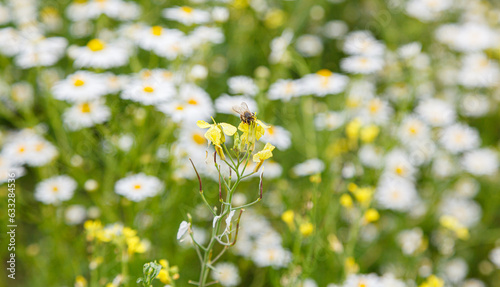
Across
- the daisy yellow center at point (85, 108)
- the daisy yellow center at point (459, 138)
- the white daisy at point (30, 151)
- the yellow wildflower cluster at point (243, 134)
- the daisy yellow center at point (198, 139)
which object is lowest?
the daisy yellow center at point (459, 138)

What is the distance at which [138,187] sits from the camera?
1288 millimetres

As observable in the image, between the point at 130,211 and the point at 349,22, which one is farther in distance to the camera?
the point at 349,22

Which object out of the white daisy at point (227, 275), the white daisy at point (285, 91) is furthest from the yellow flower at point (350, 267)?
the white daisy at point (285, 91)

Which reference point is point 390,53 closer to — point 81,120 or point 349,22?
point 349,22

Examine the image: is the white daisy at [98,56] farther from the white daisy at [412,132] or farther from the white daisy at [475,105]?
the white daisy at [475,105]

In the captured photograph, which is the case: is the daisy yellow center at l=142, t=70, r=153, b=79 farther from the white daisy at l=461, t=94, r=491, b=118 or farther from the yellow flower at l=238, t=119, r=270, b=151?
the white daisy at l=461, t=94, r=491, b=118

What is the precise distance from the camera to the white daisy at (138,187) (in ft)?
4.12

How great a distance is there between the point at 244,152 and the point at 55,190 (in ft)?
2.23

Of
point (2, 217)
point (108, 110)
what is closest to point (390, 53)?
point (108, 110)

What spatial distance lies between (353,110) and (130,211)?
95cm

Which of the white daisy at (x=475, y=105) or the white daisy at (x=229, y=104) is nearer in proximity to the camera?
the white daisy at (x=229, y=104)

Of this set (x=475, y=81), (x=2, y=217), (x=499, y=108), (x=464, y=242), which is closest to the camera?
(x=2, y=217)

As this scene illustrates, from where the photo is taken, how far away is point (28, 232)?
6.07 feet

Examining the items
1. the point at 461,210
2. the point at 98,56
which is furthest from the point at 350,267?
the point at 98,56
